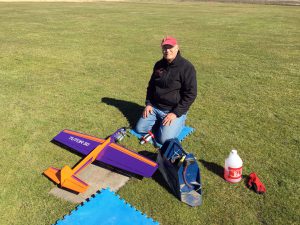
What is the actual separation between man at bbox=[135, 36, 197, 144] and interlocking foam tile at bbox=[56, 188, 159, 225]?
96.7 inches

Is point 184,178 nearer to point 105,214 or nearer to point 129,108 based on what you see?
point 105,214

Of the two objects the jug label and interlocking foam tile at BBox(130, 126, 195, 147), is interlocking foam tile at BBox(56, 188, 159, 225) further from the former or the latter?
interlocking foam tile at BBox(130, 126, 195, 147)

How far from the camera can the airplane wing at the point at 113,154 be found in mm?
6602

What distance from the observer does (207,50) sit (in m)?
17.5

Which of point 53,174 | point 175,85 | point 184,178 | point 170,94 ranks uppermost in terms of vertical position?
point 175,85

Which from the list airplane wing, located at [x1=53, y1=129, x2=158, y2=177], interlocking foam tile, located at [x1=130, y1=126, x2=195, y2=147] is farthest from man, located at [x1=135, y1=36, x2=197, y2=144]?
airplane wing, located at [x1=53, y1=129, x2=158, y2=177]

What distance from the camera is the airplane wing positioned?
6.60 metres

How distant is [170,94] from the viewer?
8.23 metres

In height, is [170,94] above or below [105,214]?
above

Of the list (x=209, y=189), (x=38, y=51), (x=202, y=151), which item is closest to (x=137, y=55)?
(x=38, y=51)

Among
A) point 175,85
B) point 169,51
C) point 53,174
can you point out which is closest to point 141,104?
point 175,85

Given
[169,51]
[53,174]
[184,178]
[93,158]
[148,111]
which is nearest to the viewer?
[184,178]

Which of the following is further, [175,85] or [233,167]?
[175,85]

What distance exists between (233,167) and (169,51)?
119 inches
